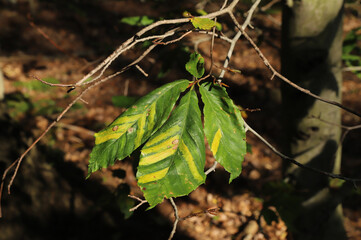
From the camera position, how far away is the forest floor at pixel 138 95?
8.18 feet

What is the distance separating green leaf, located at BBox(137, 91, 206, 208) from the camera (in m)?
0.69

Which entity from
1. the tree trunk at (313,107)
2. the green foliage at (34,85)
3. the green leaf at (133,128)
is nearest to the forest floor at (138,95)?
the green foliage at (34,85)

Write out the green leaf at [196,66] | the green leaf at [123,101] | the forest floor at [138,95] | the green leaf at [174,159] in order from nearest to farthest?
the green leaf at [174,159]
the green leaf at [196,66]
the green leaf at [123,101]
the forest floor at [138,95]

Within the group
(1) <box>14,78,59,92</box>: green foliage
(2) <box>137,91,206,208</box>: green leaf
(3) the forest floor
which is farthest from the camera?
(1) <box>14,78,59,92</box>: green foliage

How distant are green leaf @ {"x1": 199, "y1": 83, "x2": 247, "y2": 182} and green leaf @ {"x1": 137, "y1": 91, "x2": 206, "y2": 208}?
0.03 metres

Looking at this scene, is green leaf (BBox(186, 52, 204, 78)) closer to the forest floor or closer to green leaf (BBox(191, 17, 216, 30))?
green leaf (BBox(191, 17, 216, 30))

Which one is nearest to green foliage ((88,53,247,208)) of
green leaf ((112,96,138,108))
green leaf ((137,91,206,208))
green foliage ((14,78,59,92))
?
green leaf ((137,91,206,208))

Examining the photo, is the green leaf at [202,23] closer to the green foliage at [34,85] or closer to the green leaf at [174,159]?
the green leaf at [174,159]

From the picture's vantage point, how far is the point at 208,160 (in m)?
3.09

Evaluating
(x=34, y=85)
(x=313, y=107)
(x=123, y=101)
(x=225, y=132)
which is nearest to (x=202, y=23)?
(x=225, y=132)

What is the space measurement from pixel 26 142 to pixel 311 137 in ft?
6.71

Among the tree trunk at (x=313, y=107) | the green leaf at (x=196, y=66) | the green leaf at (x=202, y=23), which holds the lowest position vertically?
the tree trunk at (x=313, y=107)

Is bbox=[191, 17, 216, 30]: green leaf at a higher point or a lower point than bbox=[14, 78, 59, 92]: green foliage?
higher

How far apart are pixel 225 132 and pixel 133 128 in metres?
0.25
